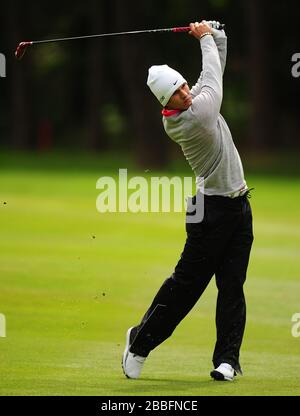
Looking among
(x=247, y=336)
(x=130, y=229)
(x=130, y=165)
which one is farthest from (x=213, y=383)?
(x=130, y=165)

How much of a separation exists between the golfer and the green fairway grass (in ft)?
0.97

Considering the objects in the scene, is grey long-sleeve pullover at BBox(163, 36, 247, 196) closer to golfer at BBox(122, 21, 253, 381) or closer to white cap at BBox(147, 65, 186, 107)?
golfer at BBox(122, 21, 253, 381)

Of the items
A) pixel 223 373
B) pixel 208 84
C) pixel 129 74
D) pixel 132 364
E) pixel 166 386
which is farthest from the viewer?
Answer: pixel 129 74

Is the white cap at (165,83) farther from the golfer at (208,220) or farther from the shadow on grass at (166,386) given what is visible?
the shadow on grass at (166,386)

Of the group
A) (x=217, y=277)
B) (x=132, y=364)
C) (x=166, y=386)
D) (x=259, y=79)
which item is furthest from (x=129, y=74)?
(x=166, y=386)

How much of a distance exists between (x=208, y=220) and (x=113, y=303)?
15.2ft

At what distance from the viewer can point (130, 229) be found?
67.9 feet

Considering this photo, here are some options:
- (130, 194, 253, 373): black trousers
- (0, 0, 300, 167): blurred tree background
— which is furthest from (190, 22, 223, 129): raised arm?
(0, 0, 300, 167): blurred tree background

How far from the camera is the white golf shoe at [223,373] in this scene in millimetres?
8492

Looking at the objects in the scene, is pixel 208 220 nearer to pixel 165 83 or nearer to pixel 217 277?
pixel 217 277

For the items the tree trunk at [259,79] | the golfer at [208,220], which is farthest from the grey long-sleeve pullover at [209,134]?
the tree trunk at [259,79]

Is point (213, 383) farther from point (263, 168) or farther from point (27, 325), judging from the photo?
point (263, 168)

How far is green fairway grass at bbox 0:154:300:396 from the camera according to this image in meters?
8.52

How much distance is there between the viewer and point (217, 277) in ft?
28.8
